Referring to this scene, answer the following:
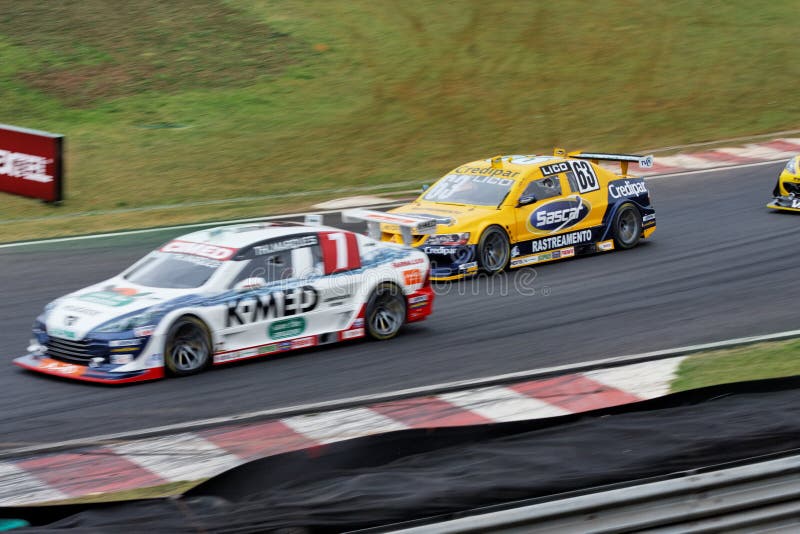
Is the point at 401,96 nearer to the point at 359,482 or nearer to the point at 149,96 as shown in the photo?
the point at 149,96

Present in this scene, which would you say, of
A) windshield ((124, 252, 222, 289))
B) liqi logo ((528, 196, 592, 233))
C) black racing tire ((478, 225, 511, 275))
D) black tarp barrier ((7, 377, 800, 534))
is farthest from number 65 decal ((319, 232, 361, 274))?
black tarp barrier ((7, 377, 800, 534))

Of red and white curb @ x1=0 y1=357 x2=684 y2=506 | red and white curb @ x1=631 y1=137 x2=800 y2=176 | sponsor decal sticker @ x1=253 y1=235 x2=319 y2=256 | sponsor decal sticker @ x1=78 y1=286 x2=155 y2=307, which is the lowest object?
red and white curb @ x1=0 y1=357 x2=684 y2=506

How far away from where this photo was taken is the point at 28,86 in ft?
83.4

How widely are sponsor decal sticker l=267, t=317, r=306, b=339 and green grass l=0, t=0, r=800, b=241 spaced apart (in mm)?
7130

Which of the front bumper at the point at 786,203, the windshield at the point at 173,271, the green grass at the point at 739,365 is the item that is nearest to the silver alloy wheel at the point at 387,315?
the windshield at the point at 173,271

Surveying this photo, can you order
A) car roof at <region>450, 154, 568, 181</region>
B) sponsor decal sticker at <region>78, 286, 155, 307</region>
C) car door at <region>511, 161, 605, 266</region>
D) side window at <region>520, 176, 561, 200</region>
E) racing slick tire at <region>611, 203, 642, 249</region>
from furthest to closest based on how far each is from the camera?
1. racing slick tire at <region>611, 203, 642, 249</region>
2. car roof at <region>450, 154, 568, 181</region>
3. side window at <region>520, 176, 561, 200</region>
4. car door at <region>511, 161, 605, 266</region>
5. sponsor decal sticker at <region>78, 286, 155, 307</region>

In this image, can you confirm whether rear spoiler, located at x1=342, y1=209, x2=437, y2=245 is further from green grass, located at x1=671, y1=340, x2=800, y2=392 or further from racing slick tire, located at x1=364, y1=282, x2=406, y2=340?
green grass, located at x1=671, y1=340, x2=800, y2=392

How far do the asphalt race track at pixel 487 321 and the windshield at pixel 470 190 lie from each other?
109 centimetres

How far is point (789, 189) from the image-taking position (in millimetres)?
17625

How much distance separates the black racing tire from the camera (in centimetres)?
1442

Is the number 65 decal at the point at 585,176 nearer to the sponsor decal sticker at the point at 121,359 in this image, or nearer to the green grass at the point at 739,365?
the green grass at the point at 739,365

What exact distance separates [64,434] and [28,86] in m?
18.0

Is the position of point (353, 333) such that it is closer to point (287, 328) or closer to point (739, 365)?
point (287, 328)

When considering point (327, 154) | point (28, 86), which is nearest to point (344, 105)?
point (327, 154)
